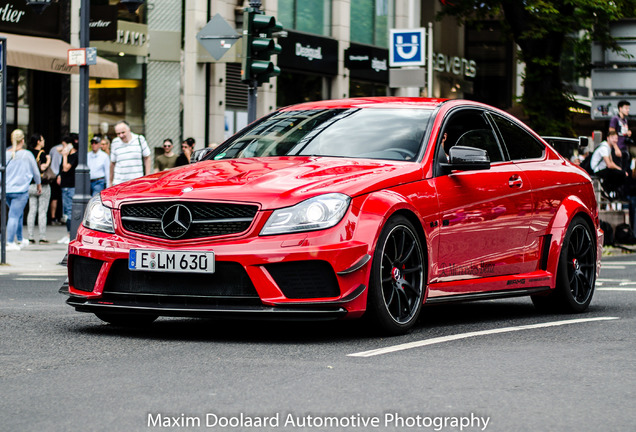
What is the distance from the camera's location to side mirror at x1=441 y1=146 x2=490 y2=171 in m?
8.37

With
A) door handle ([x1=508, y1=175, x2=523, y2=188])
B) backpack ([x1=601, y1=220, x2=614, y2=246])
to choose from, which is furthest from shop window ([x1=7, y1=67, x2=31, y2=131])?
door handle ([x1=508, y1=175, x2=523, y2=188])

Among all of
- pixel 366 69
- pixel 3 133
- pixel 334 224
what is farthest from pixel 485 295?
pixel 366 69

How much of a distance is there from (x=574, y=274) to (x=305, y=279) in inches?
128

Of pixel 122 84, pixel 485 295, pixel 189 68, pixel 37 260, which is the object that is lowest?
pixel 37 260

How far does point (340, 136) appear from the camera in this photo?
28.1 ft

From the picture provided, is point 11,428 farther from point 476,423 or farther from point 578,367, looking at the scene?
point 578,367

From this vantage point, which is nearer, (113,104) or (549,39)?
(549,39)

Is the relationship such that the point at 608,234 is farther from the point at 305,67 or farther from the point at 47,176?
the point at 305,67

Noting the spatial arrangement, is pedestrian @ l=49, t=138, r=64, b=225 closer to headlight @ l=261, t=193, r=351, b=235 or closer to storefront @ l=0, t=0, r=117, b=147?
storefront @ l=0, t=0, r=117, b=147

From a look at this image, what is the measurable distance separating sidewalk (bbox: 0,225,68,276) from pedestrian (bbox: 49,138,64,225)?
3.84 meters

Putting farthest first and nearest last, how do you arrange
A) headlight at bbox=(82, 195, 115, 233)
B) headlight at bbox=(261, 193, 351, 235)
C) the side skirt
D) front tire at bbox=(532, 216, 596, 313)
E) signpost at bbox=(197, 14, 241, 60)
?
signpost at bbox=(197, 14, 241, 60)
front tire at bbox=(532, 216, 596, 313)
the side skirt
headlight at bbox=(82, 195, 115, 233)
headlight at bbox=(261, 193, 351, 235)

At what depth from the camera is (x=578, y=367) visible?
21.6 ft

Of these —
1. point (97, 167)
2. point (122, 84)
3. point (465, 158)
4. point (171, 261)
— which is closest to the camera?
point (171, 261)

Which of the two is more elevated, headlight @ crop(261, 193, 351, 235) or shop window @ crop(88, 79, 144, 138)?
shop window @ crop(88, 79, 144, 138)
